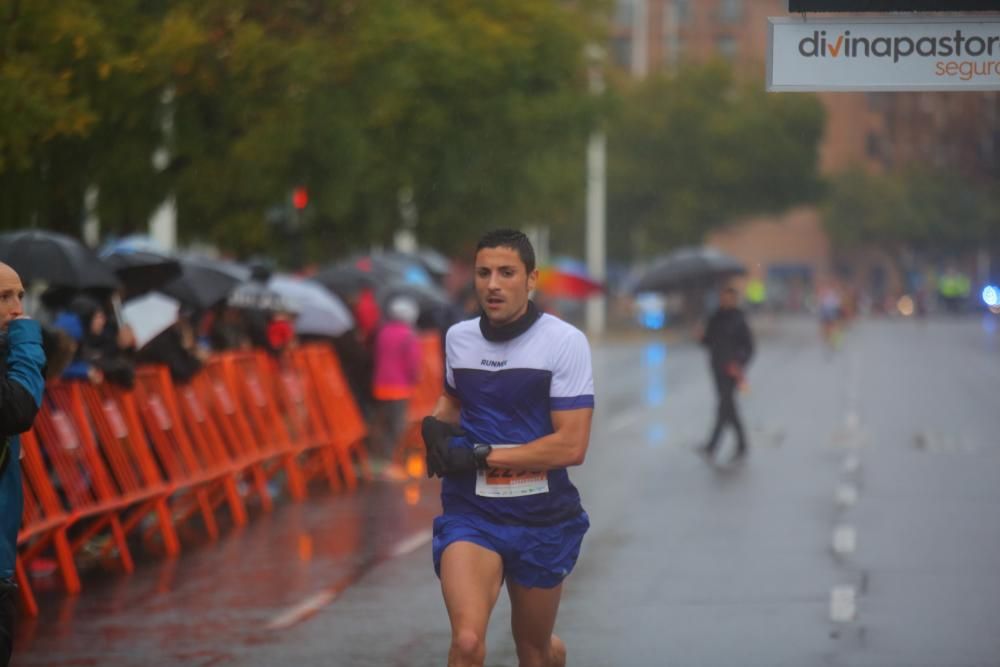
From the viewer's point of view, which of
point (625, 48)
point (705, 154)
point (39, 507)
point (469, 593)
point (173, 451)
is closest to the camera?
point (469, 593)

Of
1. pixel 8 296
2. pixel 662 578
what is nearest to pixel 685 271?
pixel 662 578

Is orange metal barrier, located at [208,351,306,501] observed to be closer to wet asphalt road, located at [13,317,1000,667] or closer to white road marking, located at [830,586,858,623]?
wet asphalt road, located at [13,317,1000,667]

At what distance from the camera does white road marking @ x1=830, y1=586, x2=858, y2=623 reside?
32.5ft

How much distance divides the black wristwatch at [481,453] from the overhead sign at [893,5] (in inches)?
91.6

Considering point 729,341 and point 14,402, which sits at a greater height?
point 729,341

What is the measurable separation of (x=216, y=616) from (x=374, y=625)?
2.98 feet

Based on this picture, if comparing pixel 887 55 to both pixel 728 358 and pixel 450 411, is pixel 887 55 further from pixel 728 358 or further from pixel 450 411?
pixel 728 358

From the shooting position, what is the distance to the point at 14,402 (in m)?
6.22

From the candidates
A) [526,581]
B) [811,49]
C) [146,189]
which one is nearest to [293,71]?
[146,189]

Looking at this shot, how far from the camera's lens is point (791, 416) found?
2669cm

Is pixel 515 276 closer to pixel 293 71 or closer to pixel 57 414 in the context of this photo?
pixel 57 414

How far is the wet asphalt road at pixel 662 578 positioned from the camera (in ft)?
29.9

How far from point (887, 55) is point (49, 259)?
7.09 metres

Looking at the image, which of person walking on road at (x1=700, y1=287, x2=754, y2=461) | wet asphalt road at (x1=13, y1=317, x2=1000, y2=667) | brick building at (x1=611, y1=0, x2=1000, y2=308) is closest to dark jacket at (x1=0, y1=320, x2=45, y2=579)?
wet asphalt road at (x1=13, y1=317, x2=1000, y2=667)
